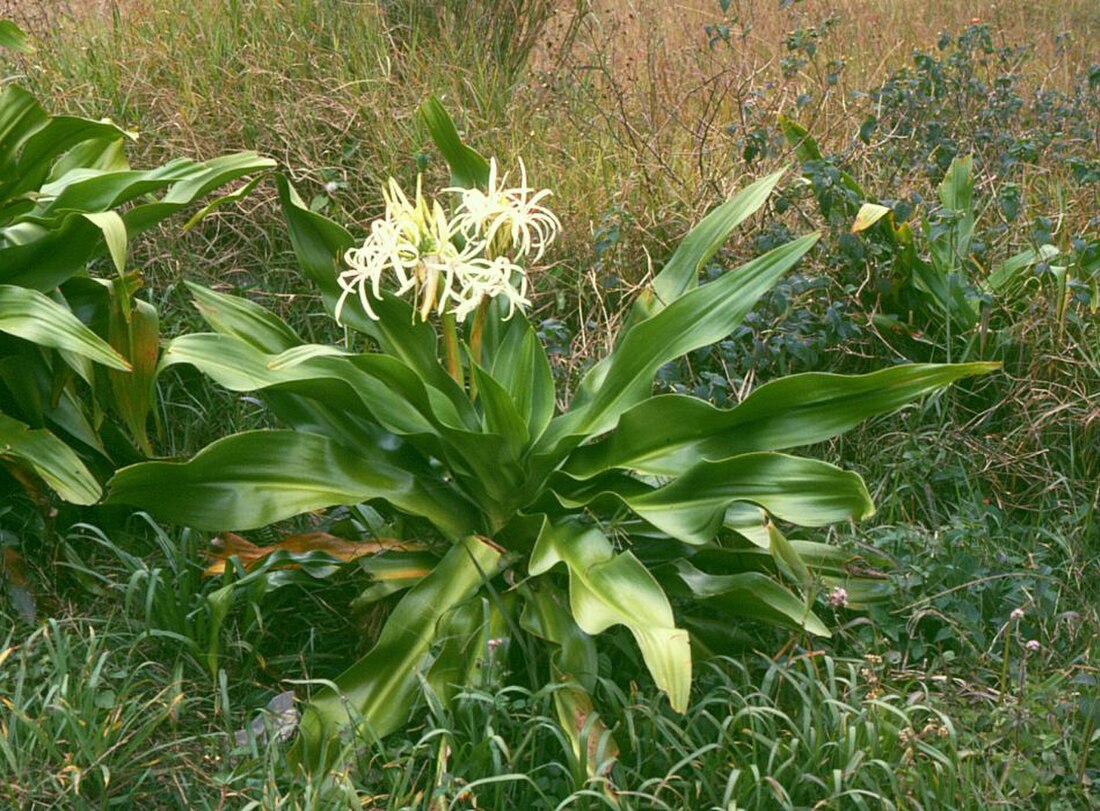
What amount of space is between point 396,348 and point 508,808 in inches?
47.0

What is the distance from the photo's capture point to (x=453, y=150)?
3578mm

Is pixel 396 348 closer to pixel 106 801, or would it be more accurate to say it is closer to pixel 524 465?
pixel 524 465

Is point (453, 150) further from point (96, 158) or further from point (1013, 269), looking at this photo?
point (1013, 269)

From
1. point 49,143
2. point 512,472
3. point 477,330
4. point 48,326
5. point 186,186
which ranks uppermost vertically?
point 49,143

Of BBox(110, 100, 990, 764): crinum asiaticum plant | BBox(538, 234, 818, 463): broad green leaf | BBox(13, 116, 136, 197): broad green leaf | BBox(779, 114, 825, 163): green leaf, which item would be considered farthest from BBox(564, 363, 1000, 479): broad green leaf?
BBox(13, 116, 136, 197): broad green leaf

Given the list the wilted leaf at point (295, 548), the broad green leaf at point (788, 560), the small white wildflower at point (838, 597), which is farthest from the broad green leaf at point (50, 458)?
the small white wildflower at point (838, 597)

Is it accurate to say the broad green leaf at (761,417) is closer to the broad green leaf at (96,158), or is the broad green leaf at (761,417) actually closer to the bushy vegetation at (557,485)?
the bushy vegetation at (557,485)

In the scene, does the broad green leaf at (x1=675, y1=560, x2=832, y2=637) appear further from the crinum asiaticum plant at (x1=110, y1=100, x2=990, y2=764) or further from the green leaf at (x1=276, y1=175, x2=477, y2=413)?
the green leaf at (x1=276, y1=175, x2=477, y2=413)

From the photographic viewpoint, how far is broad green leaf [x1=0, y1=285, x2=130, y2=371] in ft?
10.2

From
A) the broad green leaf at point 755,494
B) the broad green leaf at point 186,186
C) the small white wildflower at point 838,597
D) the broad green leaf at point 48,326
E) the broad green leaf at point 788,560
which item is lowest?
the small white wildflower at point 838,597

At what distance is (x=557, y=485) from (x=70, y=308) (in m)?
1.48

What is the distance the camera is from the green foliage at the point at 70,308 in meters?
3.19

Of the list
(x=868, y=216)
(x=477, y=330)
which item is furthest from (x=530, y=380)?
(x=868, y=216)

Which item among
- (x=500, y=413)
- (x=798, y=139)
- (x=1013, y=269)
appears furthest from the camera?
(x=798, y=139)
